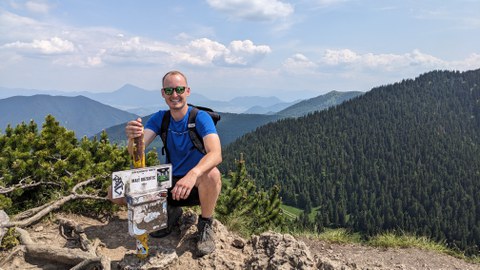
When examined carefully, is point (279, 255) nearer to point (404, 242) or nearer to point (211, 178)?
point (211, 178)

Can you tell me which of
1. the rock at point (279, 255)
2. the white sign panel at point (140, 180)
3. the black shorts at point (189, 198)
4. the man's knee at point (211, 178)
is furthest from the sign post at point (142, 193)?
the rock at point (279, 255)

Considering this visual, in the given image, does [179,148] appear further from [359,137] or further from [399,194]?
[359,137]

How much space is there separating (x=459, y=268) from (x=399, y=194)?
14316 centimetres

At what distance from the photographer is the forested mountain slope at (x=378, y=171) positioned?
389ft

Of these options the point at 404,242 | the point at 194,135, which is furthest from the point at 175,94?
the point at 404,242

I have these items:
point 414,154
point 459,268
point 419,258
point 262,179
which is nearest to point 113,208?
point 419,258

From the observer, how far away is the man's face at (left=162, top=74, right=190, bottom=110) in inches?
179

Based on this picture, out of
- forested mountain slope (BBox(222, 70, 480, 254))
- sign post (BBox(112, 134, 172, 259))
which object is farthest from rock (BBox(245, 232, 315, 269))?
forested mountain slope (BBox(222, 70, 480, 254))

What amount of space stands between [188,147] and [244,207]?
1015 cm

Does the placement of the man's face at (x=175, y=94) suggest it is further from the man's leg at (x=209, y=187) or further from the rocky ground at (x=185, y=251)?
the rocky ground at (x=185, y=251)

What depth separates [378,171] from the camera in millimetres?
155875

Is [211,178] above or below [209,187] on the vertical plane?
above

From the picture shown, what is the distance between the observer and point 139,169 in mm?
3910

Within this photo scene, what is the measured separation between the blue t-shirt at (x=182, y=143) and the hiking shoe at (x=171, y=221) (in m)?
0.81
